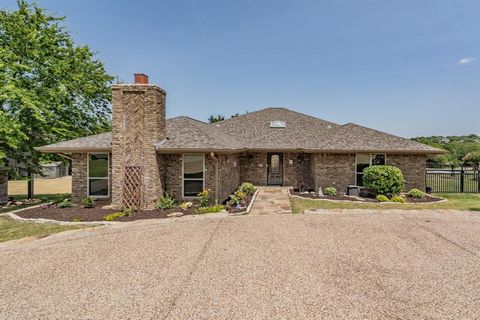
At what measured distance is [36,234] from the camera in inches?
307

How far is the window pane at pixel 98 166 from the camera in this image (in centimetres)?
1196

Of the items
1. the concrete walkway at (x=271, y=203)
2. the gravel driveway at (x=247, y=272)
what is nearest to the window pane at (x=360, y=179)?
the concrete walkway at (x=271, y=203)

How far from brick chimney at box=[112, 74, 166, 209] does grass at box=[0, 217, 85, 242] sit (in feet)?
8.03

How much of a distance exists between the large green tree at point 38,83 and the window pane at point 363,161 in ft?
57.9

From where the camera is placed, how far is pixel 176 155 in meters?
11.5

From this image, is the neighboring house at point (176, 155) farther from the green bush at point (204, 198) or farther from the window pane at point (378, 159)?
the green bush at point (204, 198)

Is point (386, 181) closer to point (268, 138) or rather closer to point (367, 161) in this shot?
point (367, 161)

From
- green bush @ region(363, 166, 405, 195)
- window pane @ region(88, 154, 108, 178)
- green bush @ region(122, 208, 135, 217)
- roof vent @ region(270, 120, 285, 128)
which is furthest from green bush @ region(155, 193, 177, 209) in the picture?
roof vent @ region(270, 120, 285, 128)

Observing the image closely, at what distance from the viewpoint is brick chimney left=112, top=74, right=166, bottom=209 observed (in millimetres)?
10578

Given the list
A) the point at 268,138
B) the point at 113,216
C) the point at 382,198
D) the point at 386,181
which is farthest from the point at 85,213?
the point at 386,181

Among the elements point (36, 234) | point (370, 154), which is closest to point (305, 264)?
point (36, 234)

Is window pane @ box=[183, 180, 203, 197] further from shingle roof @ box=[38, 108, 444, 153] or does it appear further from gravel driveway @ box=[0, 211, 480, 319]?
gravel driveway @ box=[0, 211, 480, 319]

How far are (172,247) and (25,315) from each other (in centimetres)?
299

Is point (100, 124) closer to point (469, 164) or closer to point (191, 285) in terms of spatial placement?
point (191, 285)
